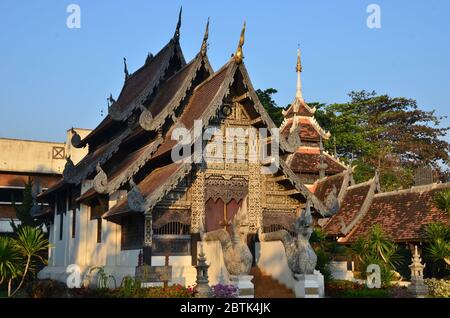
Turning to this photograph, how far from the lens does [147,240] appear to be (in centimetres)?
1817

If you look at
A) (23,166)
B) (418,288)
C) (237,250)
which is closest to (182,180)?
(237,250)

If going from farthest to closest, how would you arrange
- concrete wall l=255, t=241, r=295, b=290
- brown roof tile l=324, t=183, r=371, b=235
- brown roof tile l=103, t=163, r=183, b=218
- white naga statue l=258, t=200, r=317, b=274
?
brown roof tile l=324, t=183, r=371, b=235, brown roof tile l=103, t=163, r=183, b=218, concrete wall l=255, t=241, r=295, b=290, white naga statue l=258, t=200, r=317, b=274

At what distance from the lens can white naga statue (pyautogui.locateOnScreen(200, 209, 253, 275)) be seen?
16.3m

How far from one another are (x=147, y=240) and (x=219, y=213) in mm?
3005

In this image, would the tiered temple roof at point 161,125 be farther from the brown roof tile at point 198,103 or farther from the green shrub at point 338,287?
the green shrub at point 338,287

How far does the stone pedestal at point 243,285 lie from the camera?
15977 millimetres

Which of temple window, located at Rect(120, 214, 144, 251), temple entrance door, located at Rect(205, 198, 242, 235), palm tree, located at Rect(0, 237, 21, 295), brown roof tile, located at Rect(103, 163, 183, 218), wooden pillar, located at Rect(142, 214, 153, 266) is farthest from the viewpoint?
temple entrance door, located at Rect(205, 198, 242, 235)

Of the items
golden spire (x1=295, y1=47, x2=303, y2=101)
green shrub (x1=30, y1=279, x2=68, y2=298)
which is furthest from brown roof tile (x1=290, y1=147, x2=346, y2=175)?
green shrub (x1=30, y1=279, x2=68, y2=298)

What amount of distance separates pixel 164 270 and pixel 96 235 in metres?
5.49

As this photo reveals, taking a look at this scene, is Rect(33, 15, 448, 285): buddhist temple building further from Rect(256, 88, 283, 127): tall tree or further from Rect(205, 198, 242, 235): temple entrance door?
Rect(256, 88, 283, 127): tall tree

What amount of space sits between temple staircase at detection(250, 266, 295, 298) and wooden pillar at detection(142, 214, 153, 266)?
3329 millimetres

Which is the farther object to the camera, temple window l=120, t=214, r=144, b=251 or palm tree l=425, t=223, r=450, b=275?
palm tree l=425, t=223, r=450, b=275

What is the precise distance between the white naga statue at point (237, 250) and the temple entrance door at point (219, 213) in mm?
2754
